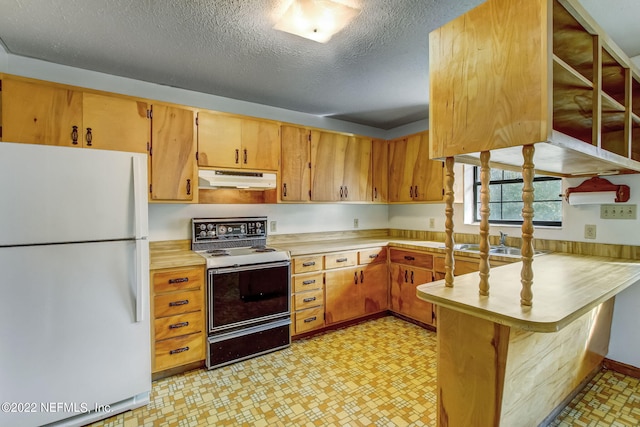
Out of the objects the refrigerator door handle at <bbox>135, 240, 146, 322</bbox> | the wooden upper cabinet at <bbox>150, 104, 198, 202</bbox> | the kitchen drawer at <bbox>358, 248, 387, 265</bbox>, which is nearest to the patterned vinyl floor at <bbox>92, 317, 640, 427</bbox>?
the refrigerator door handle at <bbox>135, 240, 146, 322</bbox>

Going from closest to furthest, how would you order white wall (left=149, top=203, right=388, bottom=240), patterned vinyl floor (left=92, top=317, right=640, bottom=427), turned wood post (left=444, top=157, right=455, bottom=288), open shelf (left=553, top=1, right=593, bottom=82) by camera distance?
open shelf (left=553, top=1, right=593, bottom=82) → turned wood post (left=444, top=157, right=455, bottom=288) → patterned vinyl floor (left=92, top=317, right=640, bottom=427) → white wall (left=149, top=203, right=388, bottom=240)

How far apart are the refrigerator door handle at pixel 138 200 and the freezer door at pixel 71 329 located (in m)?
0.09

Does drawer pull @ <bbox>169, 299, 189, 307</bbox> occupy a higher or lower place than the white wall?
lower

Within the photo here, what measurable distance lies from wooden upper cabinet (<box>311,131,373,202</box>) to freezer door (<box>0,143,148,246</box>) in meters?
1.80

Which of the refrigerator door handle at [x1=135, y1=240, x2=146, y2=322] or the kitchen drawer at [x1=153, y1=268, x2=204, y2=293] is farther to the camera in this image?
the kitchen drawer at [x1=153, y1=268, x2=204, y2=293]

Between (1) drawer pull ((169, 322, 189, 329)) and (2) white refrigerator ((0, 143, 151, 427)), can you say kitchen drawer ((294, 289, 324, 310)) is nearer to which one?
(1) drawer pull ((169, 322, 189, 329))

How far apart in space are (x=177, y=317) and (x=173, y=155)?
1337 millimetres

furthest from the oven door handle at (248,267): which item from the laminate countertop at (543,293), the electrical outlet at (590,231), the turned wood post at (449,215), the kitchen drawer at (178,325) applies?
the electrical outlet at (590,231)

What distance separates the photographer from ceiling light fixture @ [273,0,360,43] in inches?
65.6

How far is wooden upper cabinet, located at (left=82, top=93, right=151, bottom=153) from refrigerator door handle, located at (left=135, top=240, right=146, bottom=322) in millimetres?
920

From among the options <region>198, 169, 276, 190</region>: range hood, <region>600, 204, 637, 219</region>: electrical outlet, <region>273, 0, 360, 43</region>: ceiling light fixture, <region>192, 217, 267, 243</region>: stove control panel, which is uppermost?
<region>273, 0, 360, 43</region>: ceiling light fixture

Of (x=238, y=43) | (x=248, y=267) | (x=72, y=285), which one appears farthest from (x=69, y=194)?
(x=238, y=43)

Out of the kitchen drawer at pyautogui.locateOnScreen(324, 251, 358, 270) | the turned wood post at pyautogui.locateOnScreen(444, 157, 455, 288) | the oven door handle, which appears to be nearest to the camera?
the turned wood post at pyautogui.locateOnScreen(444, 157, 455, 288)

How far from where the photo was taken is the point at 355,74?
8.24ft
